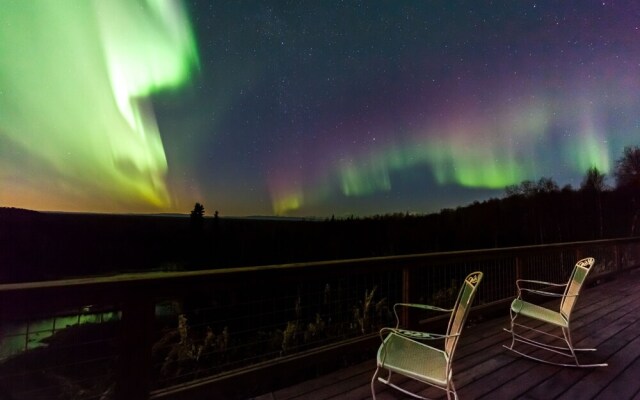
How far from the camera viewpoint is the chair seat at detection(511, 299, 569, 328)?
2.92 m

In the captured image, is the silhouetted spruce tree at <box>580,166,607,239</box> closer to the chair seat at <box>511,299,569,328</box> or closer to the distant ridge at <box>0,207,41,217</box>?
the chair seat at <box>511,299,569,328</box>

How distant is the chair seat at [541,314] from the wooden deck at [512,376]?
0.36 metres

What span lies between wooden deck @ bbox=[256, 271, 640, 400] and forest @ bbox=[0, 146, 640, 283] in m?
7.60

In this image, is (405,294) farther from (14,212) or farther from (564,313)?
(14,212)

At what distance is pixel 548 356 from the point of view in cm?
312

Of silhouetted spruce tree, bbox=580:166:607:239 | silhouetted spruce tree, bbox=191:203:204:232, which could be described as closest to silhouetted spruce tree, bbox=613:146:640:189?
silhouetted spruce tree, bbox=580:166:607:239

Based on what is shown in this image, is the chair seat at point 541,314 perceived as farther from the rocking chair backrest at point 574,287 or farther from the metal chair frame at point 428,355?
the metal chair frame at point 428,355

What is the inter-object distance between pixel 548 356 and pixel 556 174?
45.7 ft

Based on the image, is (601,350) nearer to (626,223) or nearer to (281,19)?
(281,19)

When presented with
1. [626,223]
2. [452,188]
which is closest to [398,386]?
[452,188]

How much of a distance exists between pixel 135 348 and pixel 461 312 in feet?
6.01

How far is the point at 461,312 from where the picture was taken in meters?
2.12

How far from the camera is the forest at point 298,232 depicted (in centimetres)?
819

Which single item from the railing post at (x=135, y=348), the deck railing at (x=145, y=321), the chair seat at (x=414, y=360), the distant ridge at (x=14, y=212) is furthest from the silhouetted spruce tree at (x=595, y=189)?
the distant ridge at (x=14, y=212)
